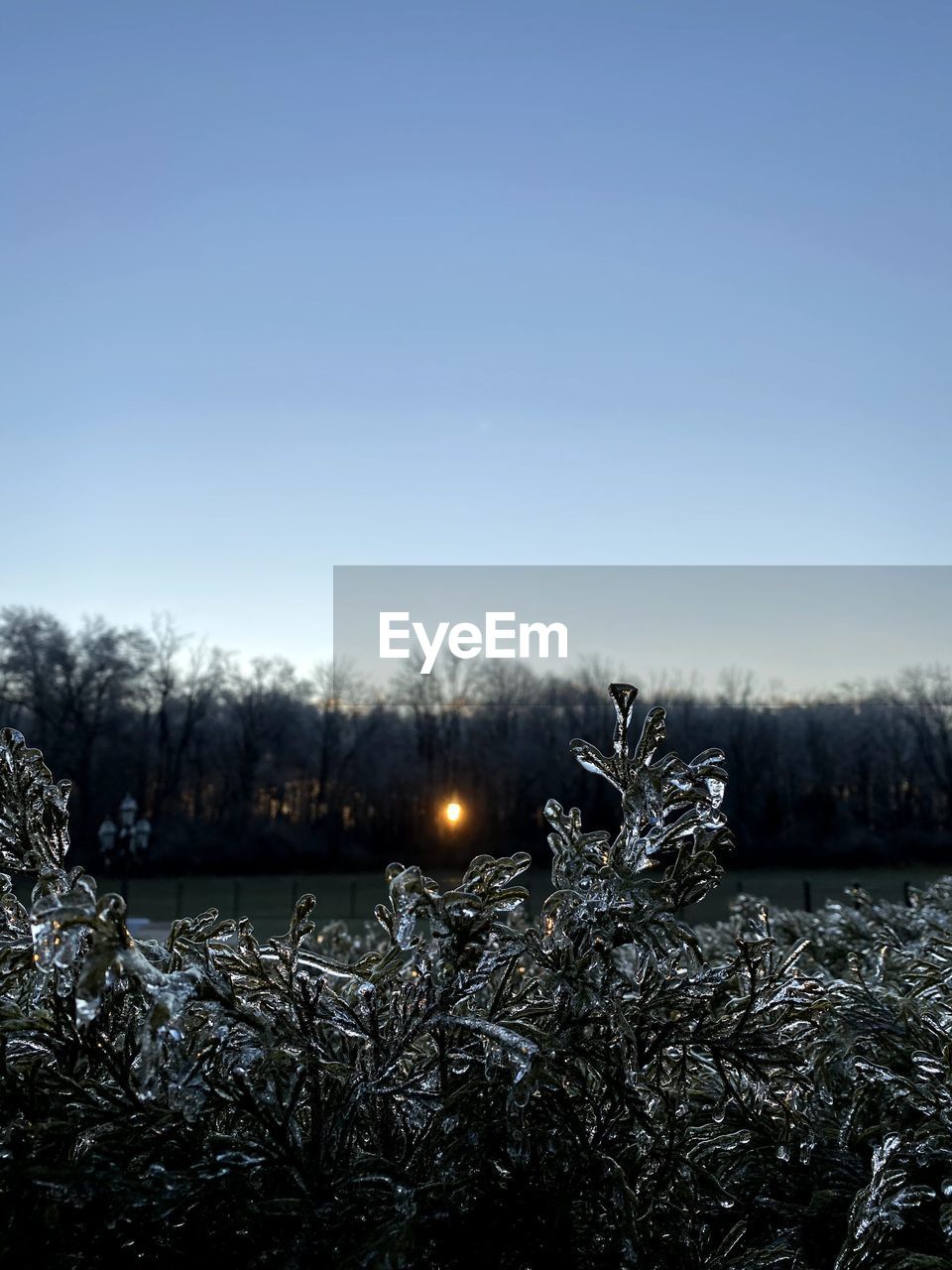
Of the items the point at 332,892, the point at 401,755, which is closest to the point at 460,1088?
the point at 332,892

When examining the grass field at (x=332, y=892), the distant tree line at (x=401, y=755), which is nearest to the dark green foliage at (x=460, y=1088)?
the grass field at (x=332, y=892)

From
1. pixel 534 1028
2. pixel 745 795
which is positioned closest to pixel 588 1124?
pixel 534 1028

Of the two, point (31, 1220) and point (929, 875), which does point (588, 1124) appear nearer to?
point (31, 1220)

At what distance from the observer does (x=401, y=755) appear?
6438 cm

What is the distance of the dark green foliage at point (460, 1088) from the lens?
5.58 ft

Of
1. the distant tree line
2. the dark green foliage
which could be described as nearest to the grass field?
the distant tree line

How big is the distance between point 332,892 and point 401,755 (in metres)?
20.8

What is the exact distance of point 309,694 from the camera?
220 feet

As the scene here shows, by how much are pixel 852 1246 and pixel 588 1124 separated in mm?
491

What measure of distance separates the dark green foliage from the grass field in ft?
86.6

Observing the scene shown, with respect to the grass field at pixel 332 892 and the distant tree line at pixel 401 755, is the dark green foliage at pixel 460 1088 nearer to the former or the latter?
the grass field at pixel 332 892

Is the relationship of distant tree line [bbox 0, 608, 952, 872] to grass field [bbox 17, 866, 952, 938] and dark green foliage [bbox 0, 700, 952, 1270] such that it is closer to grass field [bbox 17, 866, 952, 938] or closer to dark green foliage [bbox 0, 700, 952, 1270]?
grass field [bbox 17, 866, 952, 938]

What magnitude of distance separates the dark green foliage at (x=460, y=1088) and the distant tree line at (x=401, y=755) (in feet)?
184

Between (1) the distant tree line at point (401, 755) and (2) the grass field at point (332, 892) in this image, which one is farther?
(1) the distant tree line at point (401, 755)
